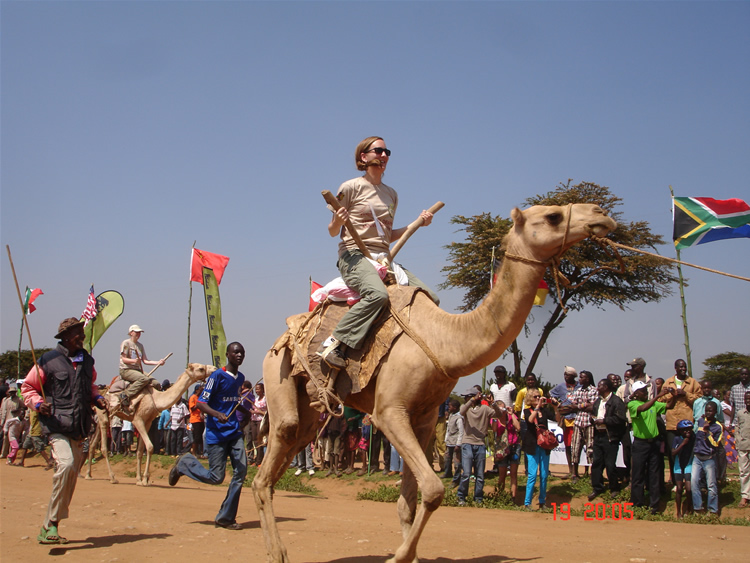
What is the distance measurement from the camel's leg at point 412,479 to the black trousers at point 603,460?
7.83 meters

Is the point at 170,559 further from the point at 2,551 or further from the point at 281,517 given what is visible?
the point at 281,517

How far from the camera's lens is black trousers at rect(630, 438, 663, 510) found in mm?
12516

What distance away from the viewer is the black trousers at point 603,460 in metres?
13.3

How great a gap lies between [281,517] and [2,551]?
160 inches

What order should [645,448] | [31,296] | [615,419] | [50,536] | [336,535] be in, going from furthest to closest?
[31,296] → [615,419] → [645,448] → [336,535] → [50,536]

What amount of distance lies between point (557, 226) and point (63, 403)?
6.20 m

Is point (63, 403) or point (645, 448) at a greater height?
point (63, 403)

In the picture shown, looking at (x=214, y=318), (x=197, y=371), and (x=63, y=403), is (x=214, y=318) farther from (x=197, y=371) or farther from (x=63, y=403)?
(x=63, y=403)

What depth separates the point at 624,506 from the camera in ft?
40.4

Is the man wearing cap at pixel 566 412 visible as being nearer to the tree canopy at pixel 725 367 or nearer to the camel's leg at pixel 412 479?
the camel's leg at pixel 412 479

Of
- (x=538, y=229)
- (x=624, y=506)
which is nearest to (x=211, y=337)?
(x=624, y=506)

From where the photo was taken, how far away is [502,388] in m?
15.6
